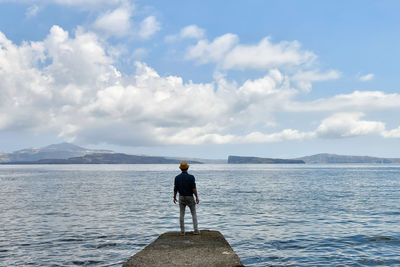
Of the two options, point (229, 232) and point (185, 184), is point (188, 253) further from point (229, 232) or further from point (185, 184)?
point (229, 232)

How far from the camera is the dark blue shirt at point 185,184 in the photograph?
15852 mm

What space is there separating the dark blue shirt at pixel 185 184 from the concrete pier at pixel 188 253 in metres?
2.09

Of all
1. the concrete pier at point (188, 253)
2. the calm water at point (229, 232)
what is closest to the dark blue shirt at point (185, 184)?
the concrete pier at point (188, 253)

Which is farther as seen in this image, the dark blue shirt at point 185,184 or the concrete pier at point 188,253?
the dark blue shirt at point 185,184

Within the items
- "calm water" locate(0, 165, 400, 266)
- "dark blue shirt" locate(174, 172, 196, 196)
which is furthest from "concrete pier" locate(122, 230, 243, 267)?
"calm water" locate(0, 165, 400, 266)

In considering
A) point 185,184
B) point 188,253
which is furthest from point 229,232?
point 188,253

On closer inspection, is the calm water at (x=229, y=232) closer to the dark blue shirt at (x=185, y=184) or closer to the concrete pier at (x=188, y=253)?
the concrete pier at (x=188, y=253)

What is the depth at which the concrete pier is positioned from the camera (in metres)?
12.3

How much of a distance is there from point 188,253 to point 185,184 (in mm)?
3304

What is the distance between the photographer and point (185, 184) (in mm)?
15930

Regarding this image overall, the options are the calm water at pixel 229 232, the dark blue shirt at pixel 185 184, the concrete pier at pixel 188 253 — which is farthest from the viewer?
the calm water at pixel 229 232

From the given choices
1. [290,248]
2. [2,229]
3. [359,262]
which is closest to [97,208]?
[2,229]

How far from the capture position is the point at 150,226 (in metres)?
26.1

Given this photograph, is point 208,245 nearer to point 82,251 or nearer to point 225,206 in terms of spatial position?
point 82,251
